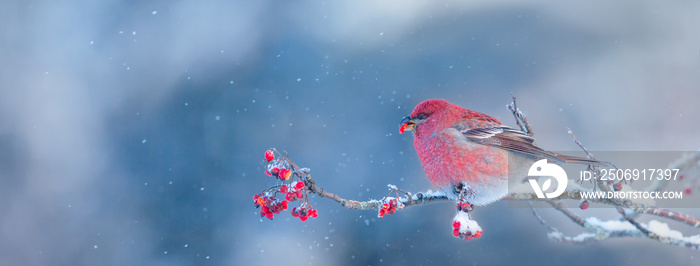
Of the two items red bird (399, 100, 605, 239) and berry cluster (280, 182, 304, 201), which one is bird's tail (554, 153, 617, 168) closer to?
red bird (399, 100, 605, 239)

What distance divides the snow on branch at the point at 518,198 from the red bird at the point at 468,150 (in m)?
0.04

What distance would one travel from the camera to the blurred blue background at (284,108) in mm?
2652

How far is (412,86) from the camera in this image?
3115 mm

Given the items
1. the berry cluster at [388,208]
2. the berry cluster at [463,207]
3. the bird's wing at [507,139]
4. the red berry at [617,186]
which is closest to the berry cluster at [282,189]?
the berry cluster at [388,208]

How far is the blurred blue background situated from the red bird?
1369mm

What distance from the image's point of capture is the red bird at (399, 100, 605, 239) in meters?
1.02

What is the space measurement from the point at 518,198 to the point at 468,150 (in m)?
0.14

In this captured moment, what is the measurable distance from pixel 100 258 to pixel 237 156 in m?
1.23

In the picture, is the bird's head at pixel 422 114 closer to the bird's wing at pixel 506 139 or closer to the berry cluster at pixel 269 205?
the bird's wing at pixel 506 139

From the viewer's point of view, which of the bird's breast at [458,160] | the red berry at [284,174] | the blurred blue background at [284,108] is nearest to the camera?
the red berry at [284,174]

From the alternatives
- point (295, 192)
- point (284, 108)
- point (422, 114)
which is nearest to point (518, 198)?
point (422, 114)

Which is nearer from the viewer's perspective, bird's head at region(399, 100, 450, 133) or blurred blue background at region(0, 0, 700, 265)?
bird's head at region(399, 100, 450, 133)

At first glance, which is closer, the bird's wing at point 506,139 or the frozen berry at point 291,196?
the frozen berry at point 291,196

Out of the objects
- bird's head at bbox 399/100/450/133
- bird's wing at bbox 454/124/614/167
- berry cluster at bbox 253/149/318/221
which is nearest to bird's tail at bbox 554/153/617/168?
bird's wing at bbox 454/124/614/167
